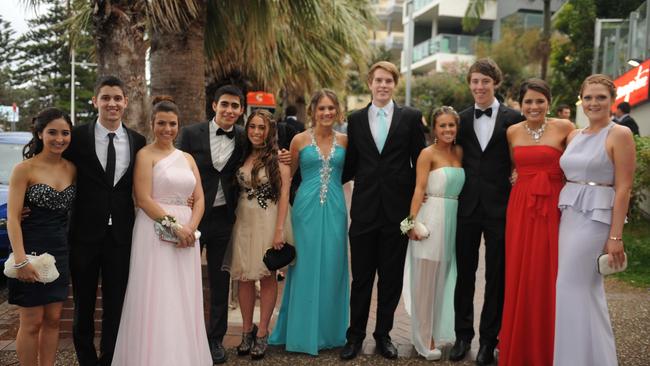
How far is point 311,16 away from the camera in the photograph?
8672 mm

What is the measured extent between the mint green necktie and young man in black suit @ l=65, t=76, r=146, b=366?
1810 mm

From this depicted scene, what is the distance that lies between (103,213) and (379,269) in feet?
7.07

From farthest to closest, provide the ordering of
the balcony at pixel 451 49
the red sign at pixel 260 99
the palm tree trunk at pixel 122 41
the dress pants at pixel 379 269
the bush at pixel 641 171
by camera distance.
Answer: the balcony at pixel 451 49 < the red sign at pixel 260 99 < the bush at pixel 641 171 < the palm tree trunk at pixel 122 41 < the dress pants at pixel 379 269

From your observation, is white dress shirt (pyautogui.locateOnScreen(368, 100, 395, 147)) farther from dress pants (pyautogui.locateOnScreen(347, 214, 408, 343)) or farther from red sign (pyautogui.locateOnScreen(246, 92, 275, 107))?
red sign (pyautogui.locateOnScreen(246, 92, 275, 107))

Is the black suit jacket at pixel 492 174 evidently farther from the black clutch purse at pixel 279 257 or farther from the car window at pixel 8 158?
the car window at pixel 8 158

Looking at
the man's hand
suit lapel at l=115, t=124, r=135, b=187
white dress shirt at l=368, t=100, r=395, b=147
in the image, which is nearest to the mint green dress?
white dress shirt at l=368, t=100, r=395, b=147

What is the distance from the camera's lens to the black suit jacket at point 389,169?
4.62m

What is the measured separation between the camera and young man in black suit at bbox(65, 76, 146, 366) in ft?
12.7

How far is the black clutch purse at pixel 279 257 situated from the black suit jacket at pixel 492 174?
4.51 ft

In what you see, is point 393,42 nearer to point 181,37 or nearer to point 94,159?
point 181,37

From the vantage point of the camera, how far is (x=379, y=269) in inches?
188

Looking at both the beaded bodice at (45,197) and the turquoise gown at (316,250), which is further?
the turquoise gown at (316,250)

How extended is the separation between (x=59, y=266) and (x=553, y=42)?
26734mm

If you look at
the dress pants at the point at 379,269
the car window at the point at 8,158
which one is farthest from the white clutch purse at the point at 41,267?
the car window at the point at 8,158
